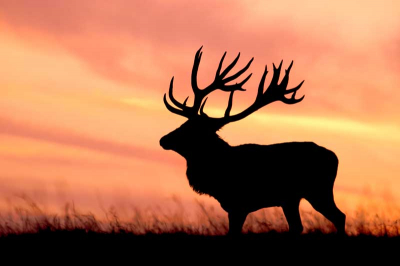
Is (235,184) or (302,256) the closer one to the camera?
(302,256)

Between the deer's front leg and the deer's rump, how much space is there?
527 millimetres

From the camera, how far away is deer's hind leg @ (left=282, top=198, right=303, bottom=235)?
10.5 meters

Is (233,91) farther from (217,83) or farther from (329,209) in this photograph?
(329,209)

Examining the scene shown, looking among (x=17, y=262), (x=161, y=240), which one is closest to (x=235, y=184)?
(x=161, y=240)

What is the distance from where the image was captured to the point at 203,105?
1160 centimetres

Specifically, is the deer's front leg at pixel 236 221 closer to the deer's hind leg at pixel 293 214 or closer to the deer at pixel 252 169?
the deer at pixel 252 169

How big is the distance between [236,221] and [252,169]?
1.20 metres

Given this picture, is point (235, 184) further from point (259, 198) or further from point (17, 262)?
point (17, 262)

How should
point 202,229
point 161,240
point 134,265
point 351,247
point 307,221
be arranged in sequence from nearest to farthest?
point 134,265, point 351,247, point 161,240, point 202,229, point 307,221

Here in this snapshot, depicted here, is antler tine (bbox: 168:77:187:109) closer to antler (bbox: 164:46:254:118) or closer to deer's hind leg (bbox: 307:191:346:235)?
antler (bbox: 164:46:254:118)

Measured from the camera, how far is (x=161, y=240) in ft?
29.6

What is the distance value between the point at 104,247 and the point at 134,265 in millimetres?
977

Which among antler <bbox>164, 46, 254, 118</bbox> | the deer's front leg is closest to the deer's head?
antler <bbox>164, 46, 254, 118</bbox>

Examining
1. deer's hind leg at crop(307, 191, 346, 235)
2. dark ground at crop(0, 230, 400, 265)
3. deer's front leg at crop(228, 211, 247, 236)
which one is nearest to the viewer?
dark ground at crop(0, 230, 400, 265)
